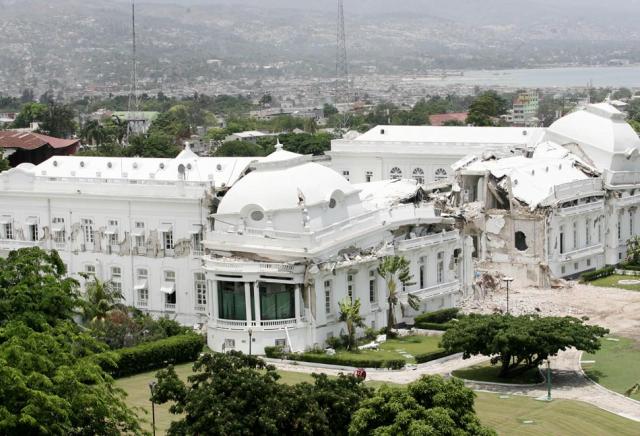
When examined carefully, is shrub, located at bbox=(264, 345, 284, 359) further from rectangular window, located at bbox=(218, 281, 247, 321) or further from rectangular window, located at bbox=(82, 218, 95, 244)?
rectangular window, located at bbox=(82, 218, 95, 244)

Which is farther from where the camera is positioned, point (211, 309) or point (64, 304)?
point (211, 309)

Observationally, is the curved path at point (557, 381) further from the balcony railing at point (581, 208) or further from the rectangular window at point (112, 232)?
the balcony railing at point (581, 208)

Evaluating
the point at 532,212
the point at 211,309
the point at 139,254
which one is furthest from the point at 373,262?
the point at 532,212

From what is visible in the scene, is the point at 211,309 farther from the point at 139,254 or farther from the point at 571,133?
the point at 571,133

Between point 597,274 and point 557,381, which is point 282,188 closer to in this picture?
point 557,381

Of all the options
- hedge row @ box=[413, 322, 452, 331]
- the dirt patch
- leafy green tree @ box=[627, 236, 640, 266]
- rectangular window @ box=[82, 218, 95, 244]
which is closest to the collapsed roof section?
leafy green tree @ box=[627, 236, 640, 266]

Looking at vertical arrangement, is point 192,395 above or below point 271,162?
below
